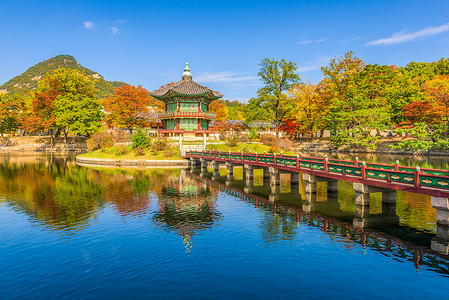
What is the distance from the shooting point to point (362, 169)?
19.7m

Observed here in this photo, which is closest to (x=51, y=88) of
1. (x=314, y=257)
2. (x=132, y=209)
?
(x=132, y=209)

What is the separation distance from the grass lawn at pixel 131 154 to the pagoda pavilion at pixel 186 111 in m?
8.20

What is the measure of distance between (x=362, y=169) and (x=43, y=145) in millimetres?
94876

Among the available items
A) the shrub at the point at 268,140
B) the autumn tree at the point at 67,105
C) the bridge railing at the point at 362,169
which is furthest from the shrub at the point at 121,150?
the shrub at the point at 268,140

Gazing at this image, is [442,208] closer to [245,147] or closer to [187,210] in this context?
[187,210]

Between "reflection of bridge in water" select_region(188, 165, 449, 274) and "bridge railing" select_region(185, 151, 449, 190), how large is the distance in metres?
2.38

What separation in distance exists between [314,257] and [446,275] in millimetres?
4995

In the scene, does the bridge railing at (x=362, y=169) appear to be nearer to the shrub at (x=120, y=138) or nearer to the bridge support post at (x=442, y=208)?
the bridge support post at (x=442, y=208)

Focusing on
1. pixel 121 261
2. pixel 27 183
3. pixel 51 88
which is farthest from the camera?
pixel 51 88

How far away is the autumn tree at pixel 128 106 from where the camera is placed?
7219cm

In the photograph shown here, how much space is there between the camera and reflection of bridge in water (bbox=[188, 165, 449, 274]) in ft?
44.0

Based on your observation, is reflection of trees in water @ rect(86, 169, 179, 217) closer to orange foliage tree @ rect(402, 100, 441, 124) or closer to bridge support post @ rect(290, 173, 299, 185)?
bridge support post @ rect(290, 173, 299, 185)

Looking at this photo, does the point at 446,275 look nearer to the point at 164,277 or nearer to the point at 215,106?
the point at 164,277

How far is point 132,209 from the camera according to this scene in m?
22.2
